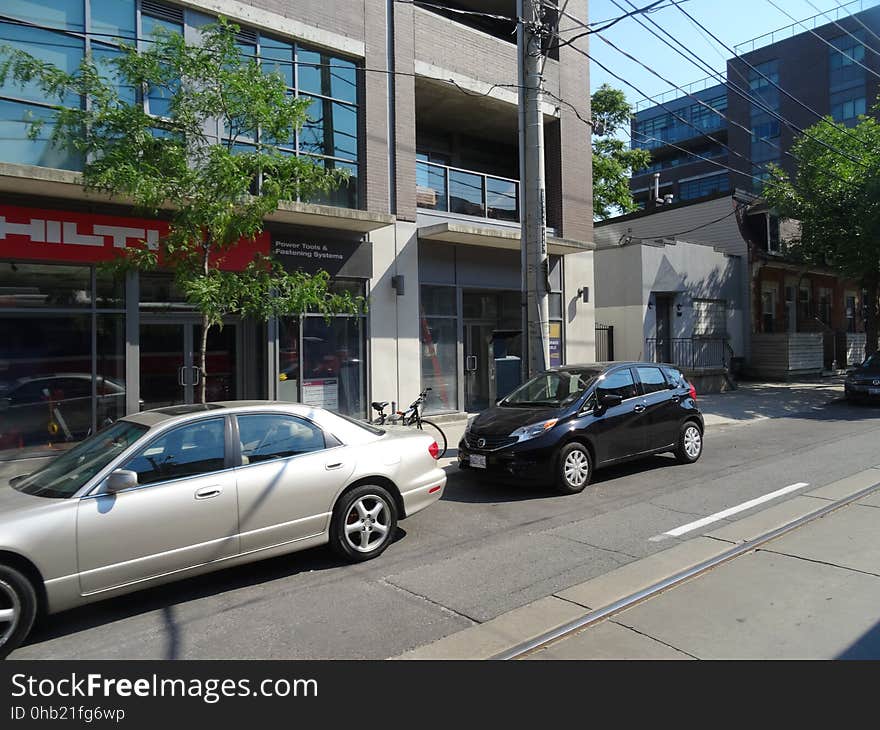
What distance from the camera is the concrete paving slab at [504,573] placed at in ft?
14.5

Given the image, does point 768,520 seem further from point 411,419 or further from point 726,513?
point 411,419

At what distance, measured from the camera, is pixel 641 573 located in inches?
189

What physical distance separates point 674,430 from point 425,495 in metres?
4.78

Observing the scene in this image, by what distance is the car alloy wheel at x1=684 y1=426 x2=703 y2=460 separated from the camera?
9.20 m

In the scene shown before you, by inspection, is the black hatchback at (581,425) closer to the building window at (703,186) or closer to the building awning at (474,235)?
the building awning at (474,235)

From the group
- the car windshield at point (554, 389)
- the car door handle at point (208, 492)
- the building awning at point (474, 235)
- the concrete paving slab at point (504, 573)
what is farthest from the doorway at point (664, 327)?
the car door handle at point (208, 492)

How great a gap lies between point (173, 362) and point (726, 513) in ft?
28.4

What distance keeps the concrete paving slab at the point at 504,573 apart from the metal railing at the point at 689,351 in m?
14.3

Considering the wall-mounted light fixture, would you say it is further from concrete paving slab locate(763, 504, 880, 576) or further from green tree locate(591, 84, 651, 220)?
green tree locate(591, 84, 651, 220)

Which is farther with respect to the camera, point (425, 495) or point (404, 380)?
point (404, 380)

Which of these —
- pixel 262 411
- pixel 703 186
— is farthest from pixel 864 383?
pixel 703 186
